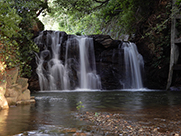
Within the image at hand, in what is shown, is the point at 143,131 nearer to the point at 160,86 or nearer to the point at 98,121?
the point at 98,121

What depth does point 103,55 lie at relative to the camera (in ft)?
56.6

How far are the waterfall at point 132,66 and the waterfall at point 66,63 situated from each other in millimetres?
2386

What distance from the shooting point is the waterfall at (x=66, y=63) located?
50.7ft

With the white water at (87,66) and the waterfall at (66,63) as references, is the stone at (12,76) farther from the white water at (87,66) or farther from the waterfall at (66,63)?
the white water at (87,66)

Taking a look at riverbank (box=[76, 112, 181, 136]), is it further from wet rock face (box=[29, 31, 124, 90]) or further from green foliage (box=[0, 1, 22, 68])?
wet rock face (box=[29, 31, 124, 90])

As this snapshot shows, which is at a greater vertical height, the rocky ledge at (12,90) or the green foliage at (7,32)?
the green foliage at (7,32)

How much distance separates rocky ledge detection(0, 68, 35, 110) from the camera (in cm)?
659

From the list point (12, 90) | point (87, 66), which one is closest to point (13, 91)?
point (12, 90)

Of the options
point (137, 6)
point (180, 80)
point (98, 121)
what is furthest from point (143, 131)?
point (137, 6)

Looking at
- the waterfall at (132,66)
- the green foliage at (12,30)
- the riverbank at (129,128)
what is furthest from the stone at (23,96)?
the waterfall at (132,66)

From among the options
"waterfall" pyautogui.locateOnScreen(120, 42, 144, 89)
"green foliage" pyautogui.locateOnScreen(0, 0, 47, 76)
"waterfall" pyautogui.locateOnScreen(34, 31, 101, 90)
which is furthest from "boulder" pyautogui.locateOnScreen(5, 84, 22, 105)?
"waterfall" pyautogui.locateOnScreen(120, 42, 144, 89)

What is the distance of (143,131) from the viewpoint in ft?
12.1

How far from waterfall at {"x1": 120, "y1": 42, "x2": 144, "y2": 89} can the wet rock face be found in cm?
43

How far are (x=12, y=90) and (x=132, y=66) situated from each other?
1159 centimetres
